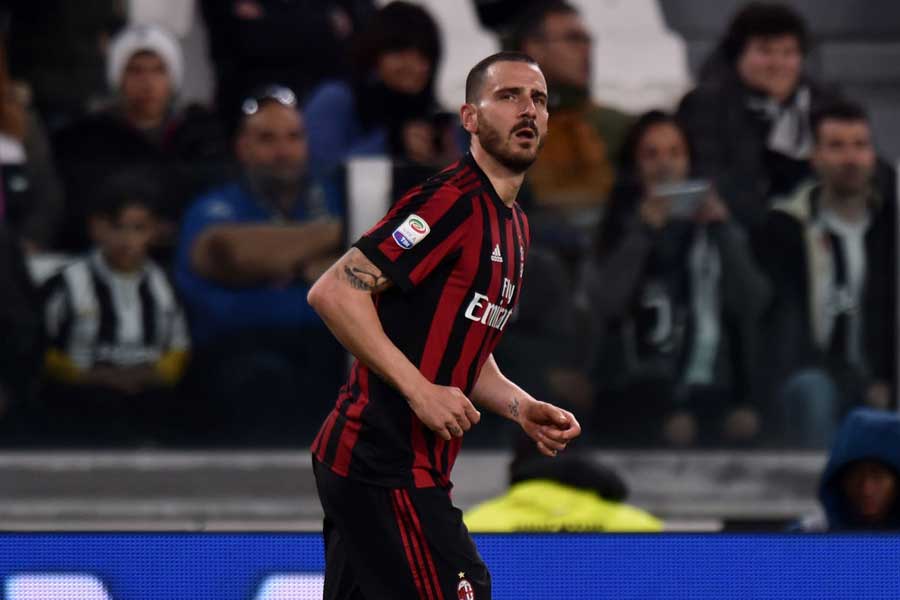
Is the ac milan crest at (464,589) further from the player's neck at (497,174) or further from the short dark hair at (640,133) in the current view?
the short dark hair at (640,133)

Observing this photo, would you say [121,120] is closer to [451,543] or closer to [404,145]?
[404,145]

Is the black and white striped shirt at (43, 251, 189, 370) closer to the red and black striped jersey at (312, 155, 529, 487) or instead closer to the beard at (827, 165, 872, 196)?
the beard at (827, 165, 872, 196)

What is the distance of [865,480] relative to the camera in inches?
211

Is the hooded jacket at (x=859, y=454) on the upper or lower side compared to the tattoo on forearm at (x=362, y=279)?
lower

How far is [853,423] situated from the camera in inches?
214

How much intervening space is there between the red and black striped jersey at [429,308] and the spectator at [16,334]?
10.5 ft

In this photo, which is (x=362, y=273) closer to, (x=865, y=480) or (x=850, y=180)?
(x=865, y=480)

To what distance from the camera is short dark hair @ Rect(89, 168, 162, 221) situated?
6.62 metres

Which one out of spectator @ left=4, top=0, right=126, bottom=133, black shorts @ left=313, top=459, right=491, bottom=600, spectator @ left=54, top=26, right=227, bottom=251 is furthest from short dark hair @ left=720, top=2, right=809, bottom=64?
black shorts @ left=313, top=459, right=491, bottom=600

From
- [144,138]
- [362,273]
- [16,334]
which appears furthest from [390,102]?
[362,273]

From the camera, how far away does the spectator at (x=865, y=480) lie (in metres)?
5.35

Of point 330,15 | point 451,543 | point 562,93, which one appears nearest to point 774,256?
point 562,93

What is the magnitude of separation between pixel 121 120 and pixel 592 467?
3.16 metres

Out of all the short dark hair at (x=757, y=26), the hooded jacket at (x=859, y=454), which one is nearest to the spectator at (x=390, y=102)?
the short dark hair at (x=757, y=26)
